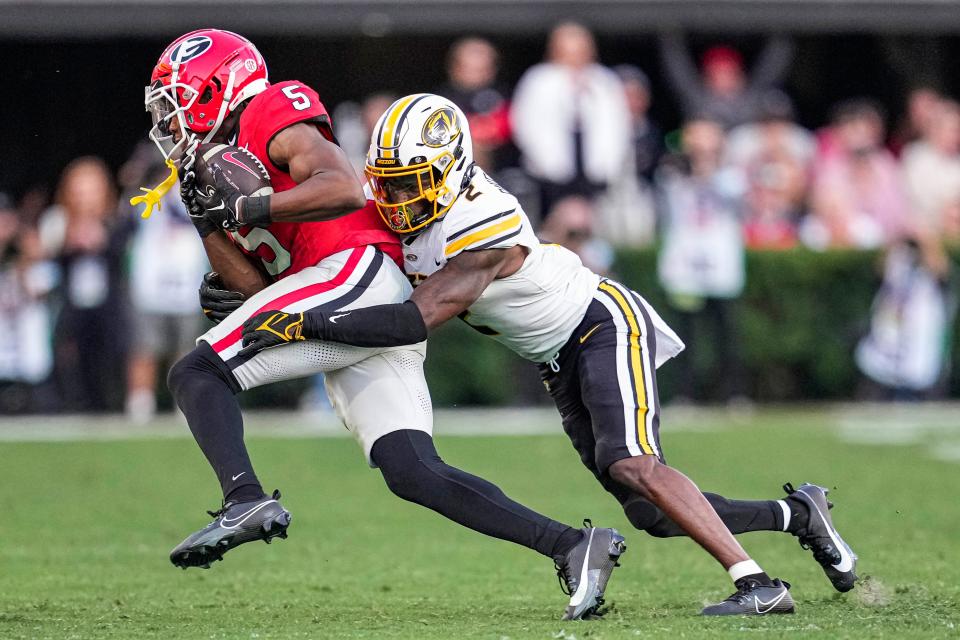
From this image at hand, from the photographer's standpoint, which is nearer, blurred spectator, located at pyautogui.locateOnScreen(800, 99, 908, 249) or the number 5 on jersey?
the number 5 on jersey

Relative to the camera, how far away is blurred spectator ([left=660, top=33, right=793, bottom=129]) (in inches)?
554

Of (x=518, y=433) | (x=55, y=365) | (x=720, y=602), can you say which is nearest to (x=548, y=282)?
(x=720, y=602)

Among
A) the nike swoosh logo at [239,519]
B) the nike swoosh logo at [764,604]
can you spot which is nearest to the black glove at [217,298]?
the nike swoosh logo at [239,519]

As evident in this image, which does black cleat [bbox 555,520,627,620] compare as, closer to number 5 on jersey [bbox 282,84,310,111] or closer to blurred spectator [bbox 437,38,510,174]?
number 5 on jersey [bbox 282,84,310,111]

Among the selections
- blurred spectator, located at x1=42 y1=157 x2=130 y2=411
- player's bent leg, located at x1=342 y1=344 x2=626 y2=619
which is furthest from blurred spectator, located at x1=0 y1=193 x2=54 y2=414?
player's bent leg, located at x1=342 y1=344 x2=626 y2=619

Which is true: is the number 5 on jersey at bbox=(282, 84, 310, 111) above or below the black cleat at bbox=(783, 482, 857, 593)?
above

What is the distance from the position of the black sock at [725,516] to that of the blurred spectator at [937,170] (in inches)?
343

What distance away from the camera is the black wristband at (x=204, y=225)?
5.06m

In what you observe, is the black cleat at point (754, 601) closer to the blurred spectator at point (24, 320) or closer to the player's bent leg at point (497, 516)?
the player's bent leg at point (497, 516)

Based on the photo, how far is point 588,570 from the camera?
196 inches

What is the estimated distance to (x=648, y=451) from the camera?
16.8 ft

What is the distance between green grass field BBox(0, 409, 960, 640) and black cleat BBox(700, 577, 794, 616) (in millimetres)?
89

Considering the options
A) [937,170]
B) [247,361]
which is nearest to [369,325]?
[247,361]

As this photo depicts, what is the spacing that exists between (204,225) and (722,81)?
9708 millimetres
